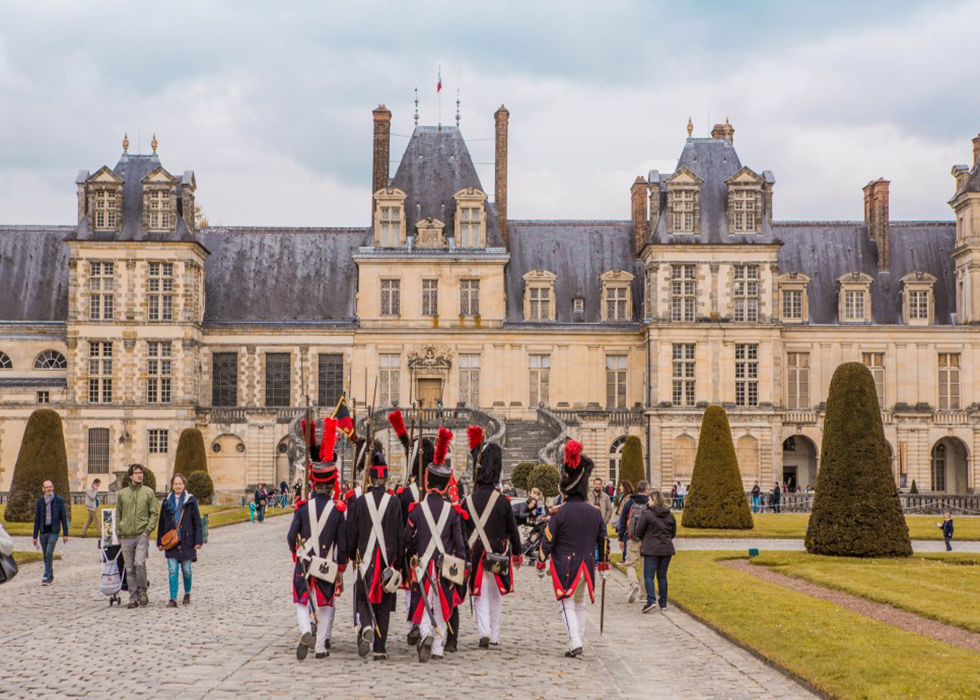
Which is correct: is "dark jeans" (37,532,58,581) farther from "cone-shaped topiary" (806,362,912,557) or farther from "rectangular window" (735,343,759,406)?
"rectangular window" (735,343,759,406)

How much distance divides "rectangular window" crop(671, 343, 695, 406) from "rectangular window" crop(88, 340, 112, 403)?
905 inches

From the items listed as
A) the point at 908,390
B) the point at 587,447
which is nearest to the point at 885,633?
the point at 587,447

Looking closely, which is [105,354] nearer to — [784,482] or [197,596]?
→ [784,482]

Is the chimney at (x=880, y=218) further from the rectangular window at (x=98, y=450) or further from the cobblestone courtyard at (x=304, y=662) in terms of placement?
the cobblestone courtyard at (x=304, y=662)

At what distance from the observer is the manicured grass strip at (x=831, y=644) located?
11219 millimetres

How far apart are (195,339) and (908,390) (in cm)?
2979

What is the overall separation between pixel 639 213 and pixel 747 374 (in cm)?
926

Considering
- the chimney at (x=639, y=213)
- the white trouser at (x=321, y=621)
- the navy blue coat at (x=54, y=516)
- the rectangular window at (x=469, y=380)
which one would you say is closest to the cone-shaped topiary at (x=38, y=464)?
the navy blue coat at (x=54, y=516)

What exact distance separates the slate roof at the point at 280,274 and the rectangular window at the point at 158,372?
291cm

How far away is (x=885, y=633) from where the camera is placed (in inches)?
558

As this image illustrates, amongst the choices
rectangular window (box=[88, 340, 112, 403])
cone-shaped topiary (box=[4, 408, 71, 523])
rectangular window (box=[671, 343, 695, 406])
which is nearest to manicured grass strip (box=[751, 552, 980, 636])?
cone-shaped topiary (box=[4, 408, 71, 523])

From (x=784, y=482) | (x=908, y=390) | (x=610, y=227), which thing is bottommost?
(x=784, y=482)

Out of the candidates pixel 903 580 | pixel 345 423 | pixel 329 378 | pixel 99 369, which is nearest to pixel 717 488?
pixel 903 580

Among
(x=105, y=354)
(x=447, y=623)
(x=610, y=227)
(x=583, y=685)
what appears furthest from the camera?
(x=610, y=227)
